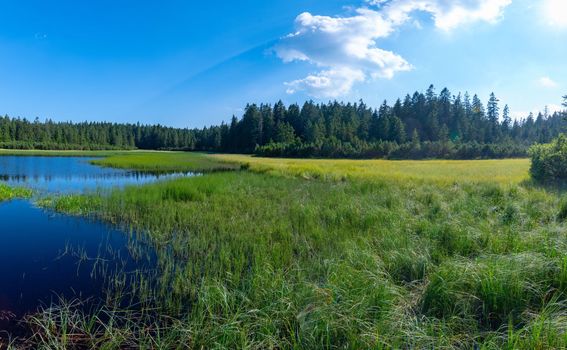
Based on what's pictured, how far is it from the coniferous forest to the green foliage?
45.0 metres

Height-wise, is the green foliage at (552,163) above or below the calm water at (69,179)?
above

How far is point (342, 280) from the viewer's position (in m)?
5.74

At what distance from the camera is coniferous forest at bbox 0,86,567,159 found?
6675 cm

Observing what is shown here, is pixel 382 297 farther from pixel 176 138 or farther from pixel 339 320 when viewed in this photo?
pixel 176 138

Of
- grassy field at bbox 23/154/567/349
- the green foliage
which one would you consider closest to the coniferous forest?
the green foliage

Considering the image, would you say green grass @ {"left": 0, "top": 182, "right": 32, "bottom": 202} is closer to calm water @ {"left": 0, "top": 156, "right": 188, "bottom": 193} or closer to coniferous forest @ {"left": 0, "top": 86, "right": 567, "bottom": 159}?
calm water @ {"left": 0, "top": 156, "right": 188, "bottom": 193}

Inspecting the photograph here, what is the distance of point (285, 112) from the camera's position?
105688 mm

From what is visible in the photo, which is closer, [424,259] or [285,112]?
[424,259]

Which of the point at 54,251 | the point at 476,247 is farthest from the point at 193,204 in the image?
the point at 476,247

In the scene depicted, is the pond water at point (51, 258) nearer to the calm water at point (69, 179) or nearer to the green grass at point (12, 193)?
the green grass at point (12, 193)

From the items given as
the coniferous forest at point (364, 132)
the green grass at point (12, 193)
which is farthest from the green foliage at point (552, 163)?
the coniferous forest at point (364, 132)

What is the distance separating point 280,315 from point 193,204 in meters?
10.8

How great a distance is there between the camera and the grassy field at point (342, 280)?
4.01 metres

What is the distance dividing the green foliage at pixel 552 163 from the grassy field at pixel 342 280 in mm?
6918
